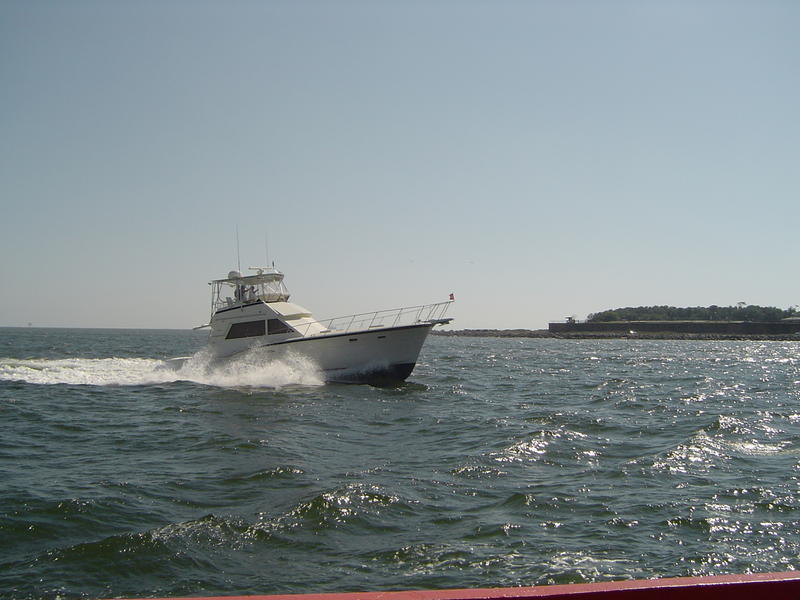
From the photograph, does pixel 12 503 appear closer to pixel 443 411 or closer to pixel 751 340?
pixel 443 411

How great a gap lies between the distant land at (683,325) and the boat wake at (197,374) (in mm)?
81112

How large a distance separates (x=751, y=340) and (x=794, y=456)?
3554 inches

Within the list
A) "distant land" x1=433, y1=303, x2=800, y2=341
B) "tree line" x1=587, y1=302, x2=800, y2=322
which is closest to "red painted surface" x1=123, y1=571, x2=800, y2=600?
"distant land" x1=433, y1=303, x2=800, y2=341

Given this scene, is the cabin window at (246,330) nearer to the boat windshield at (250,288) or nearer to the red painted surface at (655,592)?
the boat windshield at (250,288)

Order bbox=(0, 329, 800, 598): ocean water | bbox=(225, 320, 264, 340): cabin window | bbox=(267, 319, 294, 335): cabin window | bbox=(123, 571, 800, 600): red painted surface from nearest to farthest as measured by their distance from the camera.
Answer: bbox=(123, 571, 800, 600): red painted surface → bbox=(0, 329, 800, 598): ocean water → bbox=(267, 319, 294, 335): cabin window → bbox=(225, 320, 264, 340): cabin window

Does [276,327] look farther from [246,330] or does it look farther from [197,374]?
[197,374]

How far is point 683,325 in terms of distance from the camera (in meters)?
102

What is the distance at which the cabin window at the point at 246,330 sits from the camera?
22.7 m

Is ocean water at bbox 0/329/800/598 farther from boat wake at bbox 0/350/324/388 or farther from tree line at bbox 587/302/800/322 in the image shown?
tree line at bbox 587/302/800/322

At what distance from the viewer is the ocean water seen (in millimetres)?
6043

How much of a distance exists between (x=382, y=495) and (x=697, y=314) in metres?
128

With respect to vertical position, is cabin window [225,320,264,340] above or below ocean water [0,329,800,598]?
above

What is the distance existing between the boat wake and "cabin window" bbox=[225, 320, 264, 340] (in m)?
0.79

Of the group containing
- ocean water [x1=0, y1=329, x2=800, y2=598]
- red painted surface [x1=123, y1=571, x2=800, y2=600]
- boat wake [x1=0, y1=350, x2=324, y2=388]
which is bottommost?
ocean water [x1=0, y1=329, x2=800, y2=598]
